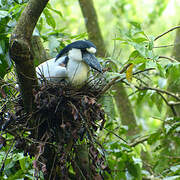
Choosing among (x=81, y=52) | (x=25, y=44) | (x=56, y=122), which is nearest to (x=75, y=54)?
(x=81, y=52)

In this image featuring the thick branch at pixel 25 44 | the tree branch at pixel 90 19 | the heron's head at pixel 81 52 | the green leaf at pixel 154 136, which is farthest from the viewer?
the tree branch at pixel 90 19

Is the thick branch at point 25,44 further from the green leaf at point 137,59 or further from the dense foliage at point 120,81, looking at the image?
the green leaf at point 137,59

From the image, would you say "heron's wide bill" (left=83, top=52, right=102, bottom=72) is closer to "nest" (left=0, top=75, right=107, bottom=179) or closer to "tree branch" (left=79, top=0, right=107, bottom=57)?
"nest" (left=0, top=75, right=107, bottom=179)

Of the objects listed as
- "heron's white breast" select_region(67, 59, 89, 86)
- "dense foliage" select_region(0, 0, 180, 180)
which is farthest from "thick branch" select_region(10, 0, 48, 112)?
"heron's white breast" select_region(67, 59, 89, 86)

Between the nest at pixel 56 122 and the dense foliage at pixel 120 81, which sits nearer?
the nest at pixel 56 122

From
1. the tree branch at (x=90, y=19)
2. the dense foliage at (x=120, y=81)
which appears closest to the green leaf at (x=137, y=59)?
the dense foliage at (x=120, y=81)

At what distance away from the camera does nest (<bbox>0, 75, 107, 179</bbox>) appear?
153cm

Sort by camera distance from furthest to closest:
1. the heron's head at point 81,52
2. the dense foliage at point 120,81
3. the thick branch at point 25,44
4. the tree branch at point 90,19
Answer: the tree branch at point 90,19, the heron's head at point 81,52, the dense foliage at point 120,81, the thick branch at point 25,44

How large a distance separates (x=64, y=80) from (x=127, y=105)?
1474 millimetres

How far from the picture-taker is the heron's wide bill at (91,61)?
5.95 feet

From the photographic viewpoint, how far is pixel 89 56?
1888 millimetres

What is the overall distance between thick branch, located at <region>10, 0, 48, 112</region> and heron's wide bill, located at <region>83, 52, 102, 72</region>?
1.37 ft

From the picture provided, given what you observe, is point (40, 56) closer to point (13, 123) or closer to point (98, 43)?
point (13, 123)

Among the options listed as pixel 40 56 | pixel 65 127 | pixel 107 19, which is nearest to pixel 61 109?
pixel 65 127
